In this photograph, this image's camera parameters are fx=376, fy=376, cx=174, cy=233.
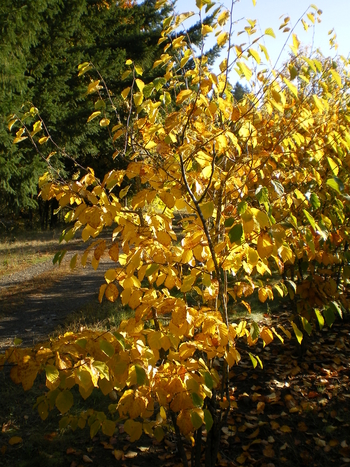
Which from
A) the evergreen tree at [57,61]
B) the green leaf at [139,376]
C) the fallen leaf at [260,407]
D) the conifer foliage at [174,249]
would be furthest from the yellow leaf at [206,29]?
the evergreen tree at [57,61]

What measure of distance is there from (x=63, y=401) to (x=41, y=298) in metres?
5.67

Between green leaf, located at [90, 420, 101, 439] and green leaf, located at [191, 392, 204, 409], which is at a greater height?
green leaf, located at [191, 392, 204, 409]

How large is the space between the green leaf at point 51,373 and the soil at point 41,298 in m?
3.36

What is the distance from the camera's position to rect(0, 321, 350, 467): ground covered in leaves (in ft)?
8.11

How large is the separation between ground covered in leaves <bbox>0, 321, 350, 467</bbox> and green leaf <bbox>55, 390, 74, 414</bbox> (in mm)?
1225

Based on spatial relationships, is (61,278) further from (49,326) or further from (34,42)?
(34,42)

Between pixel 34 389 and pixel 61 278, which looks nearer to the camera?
pixel 34 389

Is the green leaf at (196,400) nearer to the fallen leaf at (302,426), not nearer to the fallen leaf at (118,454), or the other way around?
the fallen leaf at (118,454)

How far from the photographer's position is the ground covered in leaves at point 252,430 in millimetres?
2473

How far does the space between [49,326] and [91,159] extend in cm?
1425

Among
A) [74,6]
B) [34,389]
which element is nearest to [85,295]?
[34,389]

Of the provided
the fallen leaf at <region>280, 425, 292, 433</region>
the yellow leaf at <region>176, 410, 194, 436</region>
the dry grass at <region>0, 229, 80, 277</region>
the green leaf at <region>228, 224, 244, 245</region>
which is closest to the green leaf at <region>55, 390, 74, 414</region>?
the yellow leaf at <region>176, 410, 194, 436</region>

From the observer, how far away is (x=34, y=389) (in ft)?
11.0

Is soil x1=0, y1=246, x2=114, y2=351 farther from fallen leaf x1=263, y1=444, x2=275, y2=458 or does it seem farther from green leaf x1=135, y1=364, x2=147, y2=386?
green leaf x1=135, y1=364, x2=147, y2=386
